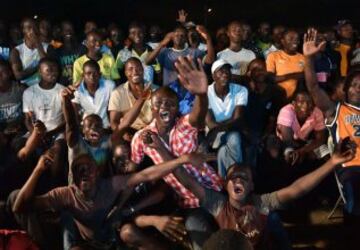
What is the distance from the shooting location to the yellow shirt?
7.30 m

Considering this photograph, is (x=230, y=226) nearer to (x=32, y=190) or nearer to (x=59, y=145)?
(x=32, y=190)

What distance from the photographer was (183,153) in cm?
486

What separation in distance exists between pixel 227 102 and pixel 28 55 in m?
2.65

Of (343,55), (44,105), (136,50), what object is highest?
(136,50)

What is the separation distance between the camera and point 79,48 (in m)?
7.86

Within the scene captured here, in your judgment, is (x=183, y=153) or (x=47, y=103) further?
(x=47, y=103)

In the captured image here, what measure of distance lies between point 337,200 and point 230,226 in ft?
5.78

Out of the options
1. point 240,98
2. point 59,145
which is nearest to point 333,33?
point 240,98

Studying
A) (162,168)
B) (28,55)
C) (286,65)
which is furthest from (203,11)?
(162,168)

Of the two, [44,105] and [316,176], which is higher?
[44,105]

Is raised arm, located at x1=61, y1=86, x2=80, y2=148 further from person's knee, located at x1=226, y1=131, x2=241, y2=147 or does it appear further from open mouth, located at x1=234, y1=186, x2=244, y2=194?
open mouth, located at x1=234, y1=186, x2=244, y2=194

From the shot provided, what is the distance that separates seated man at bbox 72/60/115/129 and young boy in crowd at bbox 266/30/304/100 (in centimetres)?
197

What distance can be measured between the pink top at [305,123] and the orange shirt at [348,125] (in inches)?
38.4

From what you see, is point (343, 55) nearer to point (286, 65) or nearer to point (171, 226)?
point (286, 65)
